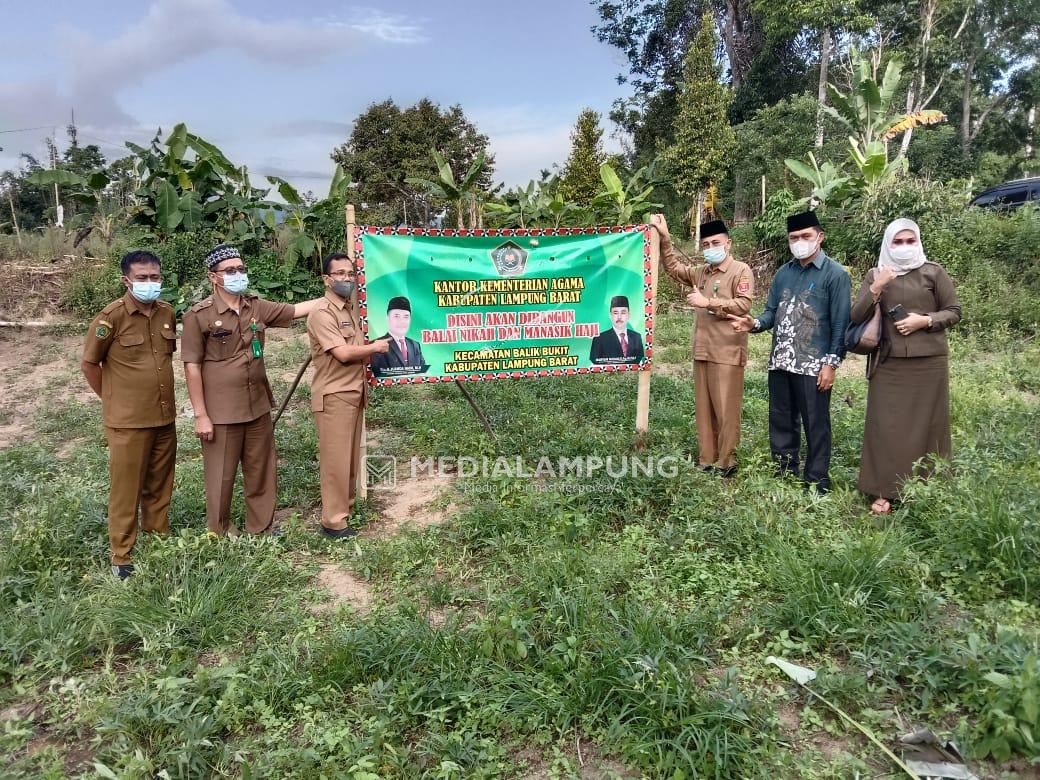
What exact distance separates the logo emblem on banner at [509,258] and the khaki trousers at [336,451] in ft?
4.55

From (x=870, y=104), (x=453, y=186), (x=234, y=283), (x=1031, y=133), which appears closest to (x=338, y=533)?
(x=234, y=283)

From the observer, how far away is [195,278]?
10961 mm

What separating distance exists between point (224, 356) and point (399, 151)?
21.5 meters

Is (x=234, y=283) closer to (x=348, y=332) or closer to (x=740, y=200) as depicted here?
(x=348, y=332)

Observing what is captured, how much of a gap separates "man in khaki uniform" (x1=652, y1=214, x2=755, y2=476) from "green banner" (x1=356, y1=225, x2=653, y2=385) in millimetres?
466

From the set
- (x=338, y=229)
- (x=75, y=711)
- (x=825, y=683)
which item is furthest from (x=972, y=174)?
(x=75, y=711)

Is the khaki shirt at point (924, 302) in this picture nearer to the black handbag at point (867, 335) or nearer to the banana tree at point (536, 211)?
the black handbag at point (867, 335)

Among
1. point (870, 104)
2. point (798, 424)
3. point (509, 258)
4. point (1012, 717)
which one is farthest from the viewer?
point (870, 104)

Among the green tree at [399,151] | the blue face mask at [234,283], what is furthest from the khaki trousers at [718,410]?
the green tree at [399,151]

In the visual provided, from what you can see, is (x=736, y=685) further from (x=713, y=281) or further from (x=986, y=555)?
(x=713, y=281)

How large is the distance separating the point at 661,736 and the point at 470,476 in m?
2.75

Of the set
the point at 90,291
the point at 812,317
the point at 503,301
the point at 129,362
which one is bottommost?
the point at 129,362

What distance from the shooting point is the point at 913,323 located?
11.7 ft

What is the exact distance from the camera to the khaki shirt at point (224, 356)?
3574 millimetres
